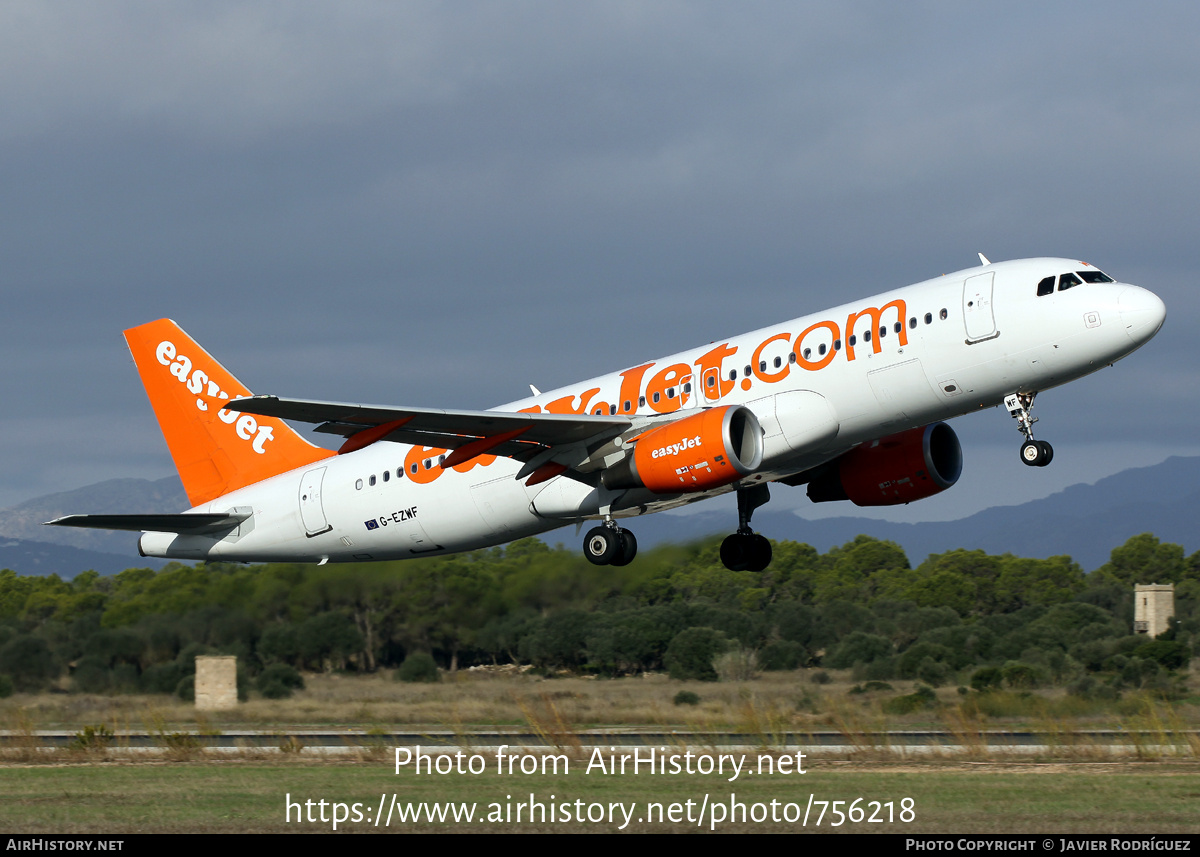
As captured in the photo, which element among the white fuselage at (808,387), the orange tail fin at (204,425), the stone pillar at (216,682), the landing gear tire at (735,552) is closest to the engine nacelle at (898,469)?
the landing gear tire at (735,552)

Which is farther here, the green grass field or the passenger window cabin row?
the passenger window cabin row

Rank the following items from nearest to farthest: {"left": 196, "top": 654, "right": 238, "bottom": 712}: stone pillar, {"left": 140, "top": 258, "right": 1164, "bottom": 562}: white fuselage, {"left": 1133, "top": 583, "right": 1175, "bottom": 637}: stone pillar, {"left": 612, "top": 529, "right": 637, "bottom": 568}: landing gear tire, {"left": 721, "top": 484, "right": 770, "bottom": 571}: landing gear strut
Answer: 1. {"left": 140, "top": 258, "right": 1164, "bottom": 562}: white fuselage
2. {"left": 612, "top": 529, "right": 637, "bottom": 568}: landing gear tire
3. {"left": 721, "top": 484, "right": 770, "bottom": 571}: landing gear strut
4. {"left": 196, "top": 654, "right": 238, "bottom": 712}: stone pillar
5. {"left": 1133, "top": 583, "right": 1175, "bottom": 637}: stone pillar

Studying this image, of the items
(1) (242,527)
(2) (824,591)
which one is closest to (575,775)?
(1) (242,527)

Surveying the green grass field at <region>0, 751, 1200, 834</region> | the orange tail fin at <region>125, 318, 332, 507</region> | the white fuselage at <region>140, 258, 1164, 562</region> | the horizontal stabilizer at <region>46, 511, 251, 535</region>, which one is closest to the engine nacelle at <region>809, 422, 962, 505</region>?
the white fuselage at <region>140, 258, 1164, 562</region>

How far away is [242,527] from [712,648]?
23.3 metres

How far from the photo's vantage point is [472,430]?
97.5 feet

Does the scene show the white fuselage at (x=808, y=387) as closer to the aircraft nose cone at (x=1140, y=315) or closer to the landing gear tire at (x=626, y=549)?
the aircraft nose cone at (x=1140, y=315)

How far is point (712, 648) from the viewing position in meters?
54.2

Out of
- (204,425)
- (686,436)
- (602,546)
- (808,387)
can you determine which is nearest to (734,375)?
(808,387)

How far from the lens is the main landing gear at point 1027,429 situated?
90.0ft

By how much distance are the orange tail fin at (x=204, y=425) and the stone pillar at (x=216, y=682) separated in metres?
7.90

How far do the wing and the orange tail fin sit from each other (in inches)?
285

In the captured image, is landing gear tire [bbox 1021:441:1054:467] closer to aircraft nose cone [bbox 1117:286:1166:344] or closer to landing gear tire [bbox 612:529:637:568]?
aircraft nose cone [bbox 1117:286:1166:344]

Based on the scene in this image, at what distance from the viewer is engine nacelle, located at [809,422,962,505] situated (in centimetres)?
3272
